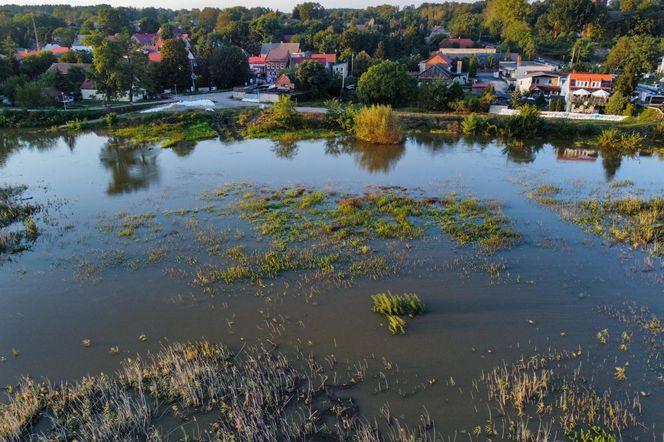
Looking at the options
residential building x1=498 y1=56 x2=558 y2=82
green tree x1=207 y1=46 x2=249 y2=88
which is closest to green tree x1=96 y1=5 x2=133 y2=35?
green tree x1=207 y1=46 x2=249 y2=88

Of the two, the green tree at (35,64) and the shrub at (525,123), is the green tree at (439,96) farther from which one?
the green tree at (35,64)

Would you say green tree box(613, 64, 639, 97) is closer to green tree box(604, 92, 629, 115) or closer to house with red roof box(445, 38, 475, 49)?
green tree box(604, 92, 629, 115)

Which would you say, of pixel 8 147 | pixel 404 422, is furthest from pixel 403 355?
pixel 8 147

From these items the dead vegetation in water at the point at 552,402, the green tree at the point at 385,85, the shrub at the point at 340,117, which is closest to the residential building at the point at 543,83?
the green tree at the point at 385,85

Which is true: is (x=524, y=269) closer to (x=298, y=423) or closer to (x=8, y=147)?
(x=298, y=423)

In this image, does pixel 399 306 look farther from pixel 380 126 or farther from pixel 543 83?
pixel 543 83

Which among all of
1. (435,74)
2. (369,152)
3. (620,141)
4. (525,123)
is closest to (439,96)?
(525,123)

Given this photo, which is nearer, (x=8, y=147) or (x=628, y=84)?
(x=8, y=147)
